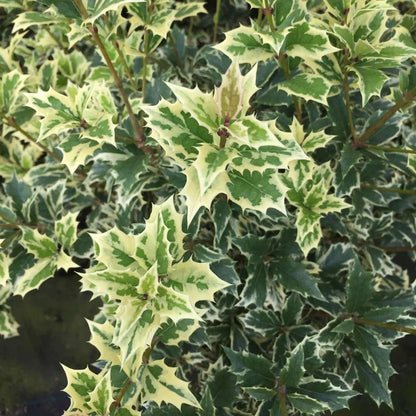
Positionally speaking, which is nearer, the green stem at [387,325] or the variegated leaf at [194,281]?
the variegated leaf at [194,281]

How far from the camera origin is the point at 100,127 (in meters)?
1.03

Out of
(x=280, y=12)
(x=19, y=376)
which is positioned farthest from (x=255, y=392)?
(x=19, y=376)

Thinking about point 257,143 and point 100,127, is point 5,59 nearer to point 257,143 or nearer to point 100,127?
point 100,127

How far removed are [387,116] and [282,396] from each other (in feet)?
2.50

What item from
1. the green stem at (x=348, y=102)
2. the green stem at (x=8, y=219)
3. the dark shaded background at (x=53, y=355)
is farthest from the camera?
the dark shaded background at (x=53, y=355)

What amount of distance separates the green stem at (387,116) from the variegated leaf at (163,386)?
801 millimetres

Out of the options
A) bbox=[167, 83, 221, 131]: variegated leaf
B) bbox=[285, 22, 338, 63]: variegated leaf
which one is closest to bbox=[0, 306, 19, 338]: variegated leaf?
bbox=[167, 83, 221, 131]: variegated leaf

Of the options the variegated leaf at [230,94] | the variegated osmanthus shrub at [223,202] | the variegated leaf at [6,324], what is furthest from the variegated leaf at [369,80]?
the variegated leaf at [6,324]

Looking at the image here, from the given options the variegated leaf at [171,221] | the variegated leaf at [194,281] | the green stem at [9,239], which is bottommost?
the green stem at [9,239]

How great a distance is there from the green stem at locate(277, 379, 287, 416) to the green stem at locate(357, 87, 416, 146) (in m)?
0.69

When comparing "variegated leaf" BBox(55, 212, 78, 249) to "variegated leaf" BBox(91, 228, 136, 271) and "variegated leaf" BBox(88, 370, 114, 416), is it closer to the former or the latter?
"variegated leaf" BBox(91, 228, 136, 271)

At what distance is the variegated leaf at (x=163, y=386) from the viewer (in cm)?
102

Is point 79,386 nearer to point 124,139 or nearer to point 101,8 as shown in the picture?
point 124,139

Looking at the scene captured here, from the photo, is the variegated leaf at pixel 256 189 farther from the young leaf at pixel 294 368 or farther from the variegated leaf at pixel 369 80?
the young leaf at pixel 294 368
